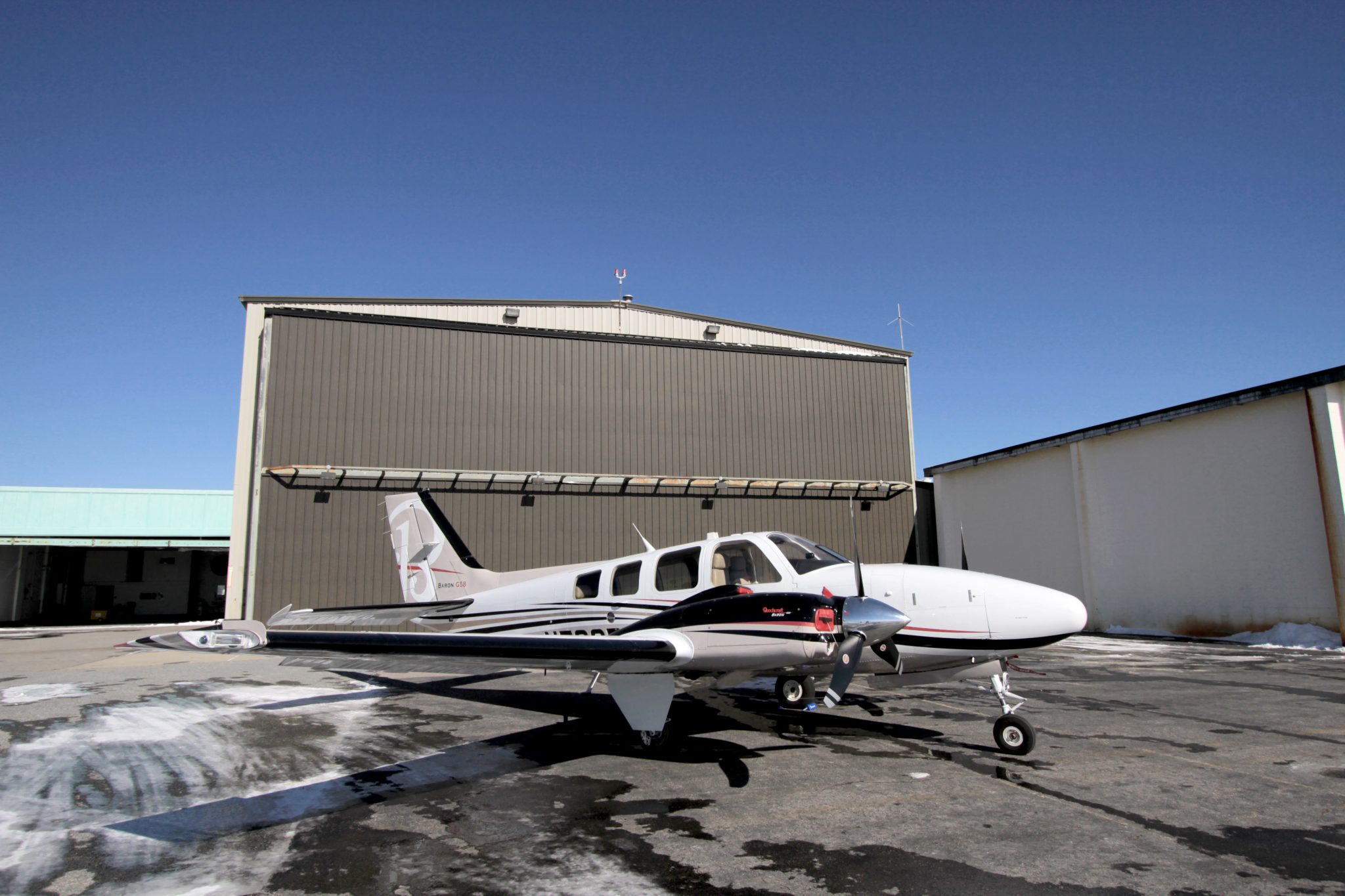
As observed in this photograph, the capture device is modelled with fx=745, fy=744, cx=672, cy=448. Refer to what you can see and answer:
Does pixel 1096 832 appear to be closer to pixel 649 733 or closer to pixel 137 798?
pixel 649 733

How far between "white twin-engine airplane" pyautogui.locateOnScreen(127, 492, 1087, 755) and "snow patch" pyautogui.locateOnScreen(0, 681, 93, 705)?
5.63 m

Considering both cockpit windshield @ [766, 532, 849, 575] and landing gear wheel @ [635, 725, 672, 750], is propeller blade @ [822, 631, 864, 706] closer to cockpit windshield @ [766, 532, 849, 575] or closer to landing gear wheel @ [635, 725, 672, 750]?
cockpit windshield @ [766, 532, 849, 575]

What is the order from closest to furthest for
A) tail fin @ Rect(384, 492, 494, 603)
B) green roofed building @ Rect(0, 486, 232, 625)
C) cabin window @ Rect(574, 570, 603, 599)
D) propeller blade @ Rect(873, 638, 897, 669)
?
propeller blade @ Rect(873, 638, 897, 669) < cabin window @ Rect(574, 570, 603, 599) < tail fin @ Rect(384, 492, 494, 603) < green roofed building @ Rect(0, 486, 232, 625)

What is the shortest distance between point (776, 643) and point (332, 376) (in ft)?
67.4

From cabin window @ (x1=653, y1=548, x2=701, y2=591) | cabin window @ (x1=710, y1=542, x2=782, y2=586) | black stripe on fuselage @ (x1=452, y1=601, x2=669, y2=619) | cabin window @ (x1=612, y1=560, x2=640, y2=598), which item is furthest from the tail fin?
cabin window @ (x1=710, y1=542, x2=782, y2=586)

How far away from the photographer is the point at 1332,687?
41.0ft

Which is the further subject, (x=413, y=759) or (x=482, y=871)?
(x=413, y=759)

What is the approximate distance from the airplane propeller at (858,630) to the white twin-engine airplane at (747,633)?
0.01m

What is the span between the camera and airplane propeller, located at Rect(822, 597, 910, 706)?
7.51 metres

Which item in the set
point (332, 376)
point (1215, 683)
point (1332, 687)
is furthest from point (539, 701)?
point (332, 376)

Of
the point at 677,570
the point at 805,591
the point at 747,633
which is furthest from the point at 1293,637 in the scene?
the point at 747,633

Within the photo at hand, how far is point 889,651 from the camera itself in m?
8.31

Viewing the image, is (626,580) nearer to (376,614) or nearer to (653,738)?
(653,738)

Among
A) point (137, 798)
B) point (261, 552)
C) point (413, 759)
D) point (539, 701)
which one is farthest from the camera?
point (261, 552)
